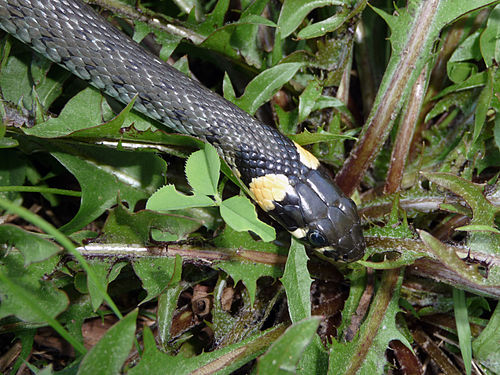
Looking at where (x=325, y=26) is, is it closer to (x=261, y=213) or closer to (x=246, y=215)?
(x=261, y=213)

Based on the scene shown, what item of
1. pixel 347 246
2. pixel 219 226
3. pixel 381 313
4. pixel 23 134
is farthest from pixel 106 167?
pixel 381 313

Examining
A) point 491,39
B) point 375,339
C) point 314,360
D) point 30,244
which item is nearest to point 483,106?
point 491,39

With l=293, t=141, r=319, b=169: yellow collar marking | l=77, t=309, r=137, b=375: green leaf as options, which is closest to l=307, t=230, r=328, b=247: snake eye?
l=293, t=141, r=319, b=169: yellow collar marking

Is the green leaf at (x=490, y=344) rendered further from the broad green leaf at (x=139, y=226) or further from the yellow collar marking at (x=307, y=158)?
the broad green leaf at (x=139, y=226)

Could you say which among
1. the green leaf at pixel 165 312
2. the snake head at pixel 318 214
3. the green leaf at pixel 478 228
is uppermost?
the green leaf at pixel 478 228

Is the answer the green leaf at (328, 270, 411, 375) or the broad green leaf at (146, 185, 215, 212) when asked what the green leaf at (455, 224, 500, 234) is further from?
the broad green leaf at (146, 185, 215, 212)

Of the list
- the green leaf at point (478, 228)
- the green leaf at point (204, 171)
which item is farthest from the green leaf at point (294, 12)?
the green leaf at point (478, 228)
